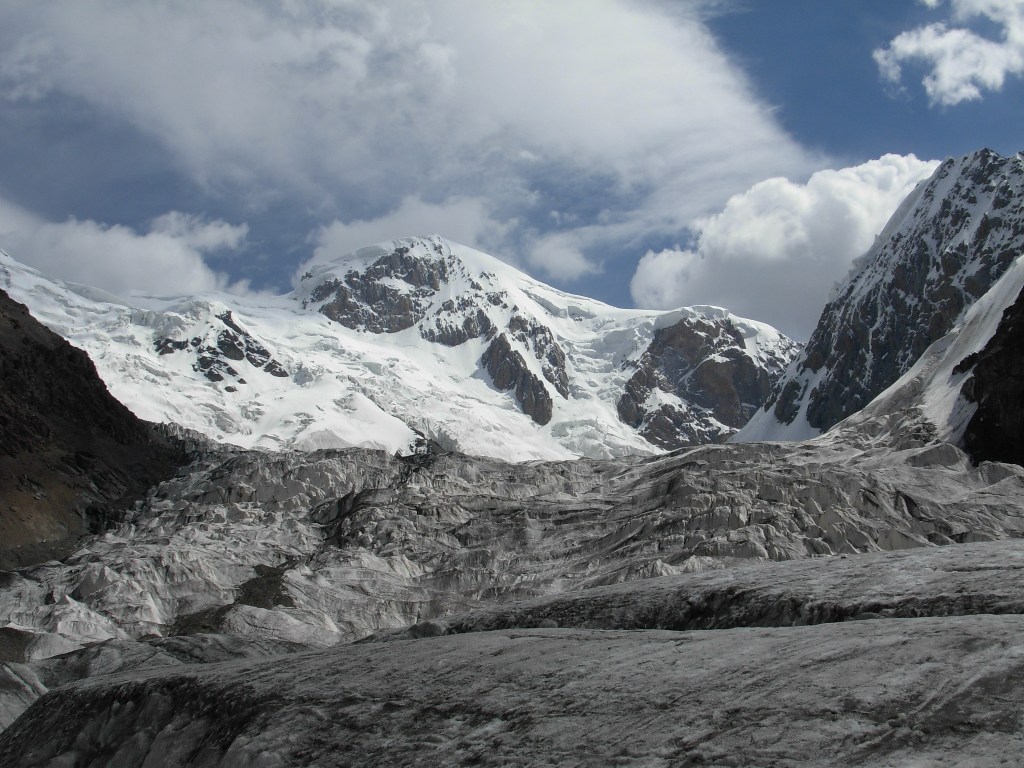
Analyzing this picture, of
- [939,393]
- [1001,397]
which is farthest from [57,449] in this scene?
[1001,397]

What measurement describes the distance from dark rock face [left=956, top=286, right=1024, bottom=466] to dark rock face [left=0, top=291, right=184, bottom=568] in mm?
113222

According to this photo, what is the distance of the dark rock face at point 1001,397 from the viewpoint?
424 ft

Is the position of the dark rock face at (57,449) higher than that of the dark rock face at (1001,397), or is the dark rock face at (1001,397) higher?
the dark rock face at (1001,397)

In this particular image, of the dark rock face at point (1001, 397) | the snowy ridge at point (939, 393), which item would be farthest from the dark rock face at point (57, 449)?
the dark rock face at point (1001, 397)

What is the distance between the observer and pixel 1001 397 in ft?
438

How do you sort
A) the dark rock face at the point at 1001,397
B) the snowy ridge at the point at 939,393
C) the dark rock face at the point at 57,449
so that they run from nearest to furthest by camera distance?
the dark rock face at the point at 1001,397 < the dark rock face at the point at 57,449 < the snowy ridge at the point at 939,393

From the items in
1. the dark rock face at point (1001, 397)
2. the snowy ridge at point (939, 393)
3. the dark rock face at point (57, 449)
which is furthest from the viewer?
the snowy ridge at point (939, 393)

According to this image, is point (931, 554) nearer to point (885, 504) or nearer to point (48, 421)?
point (885, 504)

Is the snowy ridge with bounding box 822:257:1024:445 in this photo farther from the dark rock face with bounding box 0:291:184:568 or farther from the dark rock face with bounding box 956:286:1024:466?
the dark rock face with bounding box 0:291:184:568

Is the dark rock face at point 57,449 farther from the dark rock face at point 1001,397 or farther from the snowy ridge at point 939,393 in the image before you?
the dark rock face at point 1001,397

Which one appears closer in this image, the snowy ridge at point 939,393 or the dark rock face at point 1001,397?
the dark rock face at point 1001,397

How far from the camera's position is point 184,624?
88.8m

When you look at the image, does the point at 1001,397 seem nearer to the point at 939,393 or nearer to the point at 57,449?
the point at 939,393

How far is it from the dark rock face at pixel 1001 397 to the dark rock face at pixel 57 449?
113222mm
